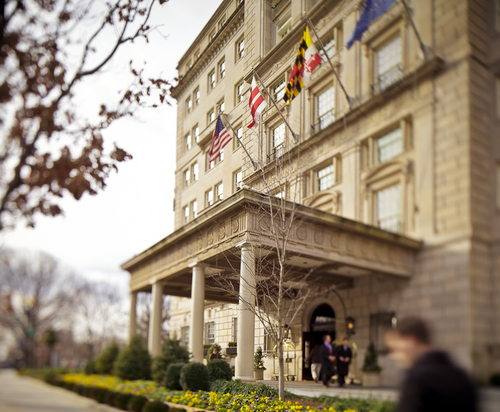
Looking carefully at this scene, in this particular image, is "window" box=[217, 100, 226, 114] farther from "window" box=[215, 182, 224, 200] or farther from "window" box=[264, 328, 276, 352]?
"window" box=[264, 328, 276, 352]

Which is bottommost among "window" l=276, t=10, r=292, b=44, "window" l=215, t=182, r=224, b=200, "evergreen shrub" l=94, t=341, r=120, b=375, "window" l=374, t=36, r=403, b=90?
"evergreen shrub" l=94, t=341, r=120, b=375

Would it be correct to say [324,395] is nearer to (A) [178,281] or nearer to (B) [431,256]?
(B) [431,256]

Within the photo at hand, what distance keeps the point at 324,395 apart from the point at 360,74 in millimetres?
7120

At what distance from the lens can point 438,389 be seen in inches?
141

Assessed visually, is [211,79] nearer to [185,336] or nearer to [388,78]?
[388,78]

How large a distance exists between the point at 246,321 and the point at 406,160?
26.3 ft

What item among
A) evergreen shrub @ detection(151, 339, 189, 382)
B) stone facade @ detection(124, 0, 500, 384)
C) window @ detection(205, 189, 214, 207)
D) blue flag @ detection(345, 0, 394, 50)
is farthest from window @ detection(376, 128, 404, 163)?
evergreen shrub @ detection(151, 339, 189, 382)

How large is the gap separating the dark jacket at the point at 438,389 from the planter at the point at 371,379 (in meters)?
5.60

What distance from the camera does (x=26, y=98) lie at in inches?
268

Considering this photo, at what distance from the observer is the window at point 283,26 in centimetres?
1463

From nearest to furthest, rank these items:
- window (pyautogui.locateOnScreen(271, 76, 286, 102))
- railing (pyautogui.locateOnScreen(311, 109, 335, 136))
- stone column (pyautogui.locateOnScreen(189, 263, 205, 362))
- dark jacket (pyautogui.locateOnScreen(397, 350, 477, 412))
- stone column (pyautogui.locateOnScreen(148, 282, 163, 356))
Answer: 1. dark jacket (pyautogui.locateOnScreen(397, 350, 477, 412))
2. railing (pyautogui.locateOnScreen(311, 109, 335, 136))
3. window (pyautogui.locateOnScreen(271, 76, 286, 102))
4. stone column (pyautogui.locateOnScreen(189, 263, 205, 362))
5. stone column (pyautogui.locateOnScreen(148, 282, 163, 356))

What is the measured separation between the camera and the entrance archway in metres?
12.7

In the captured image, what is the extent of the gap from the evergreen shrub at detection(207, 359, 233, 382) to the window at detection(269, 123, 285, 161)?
6932 millimetres

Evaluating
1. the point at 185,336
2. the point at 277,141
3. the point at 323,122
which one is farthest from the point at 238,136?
the point at 185,336
